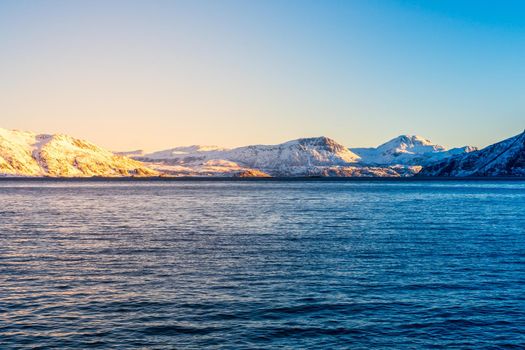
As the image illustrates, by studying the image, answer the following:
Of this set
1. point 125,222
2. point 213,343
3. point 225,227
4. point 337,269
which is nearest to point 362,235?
point 225,227

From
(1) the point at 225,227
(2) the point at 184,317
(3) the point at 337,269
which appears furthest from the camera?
(1) the point at 225,227

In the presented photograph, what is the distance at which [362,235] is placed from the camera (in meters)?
68.8

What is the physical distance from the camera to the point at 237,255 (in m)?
52.1

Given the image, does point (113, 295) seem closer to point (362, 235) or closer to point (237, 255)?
point (237, 255)

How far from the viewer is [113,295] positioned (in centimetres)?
3628

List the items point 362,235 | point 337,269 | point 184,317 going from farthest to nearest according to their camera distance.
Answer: point 362,235, point 337,269, point 184,317

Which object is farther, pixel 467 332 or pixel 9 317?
pixel 9 317

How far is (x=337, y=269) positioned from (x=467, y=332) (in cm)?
1638

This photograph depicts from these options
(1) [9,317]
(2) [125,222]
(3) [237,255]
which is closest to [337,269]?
(3) [237,255]

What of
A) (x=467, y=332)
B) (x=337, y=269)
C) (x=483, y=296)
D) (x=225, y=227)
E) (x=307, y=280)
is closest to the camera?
(x=467, y=332)

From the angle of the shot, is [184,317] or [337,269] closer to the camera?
[184,317]

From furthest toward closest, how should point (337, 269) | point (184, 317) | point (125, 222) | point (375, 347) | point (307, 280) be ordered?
point (125, 222)
point (337, 269)
point (307, 280)
point (184, 317)
point (375, 347)

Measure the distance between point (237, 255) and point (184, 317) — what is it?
2092 centimetres

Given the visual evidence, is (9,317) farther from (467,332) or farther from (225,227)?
(225,227)
